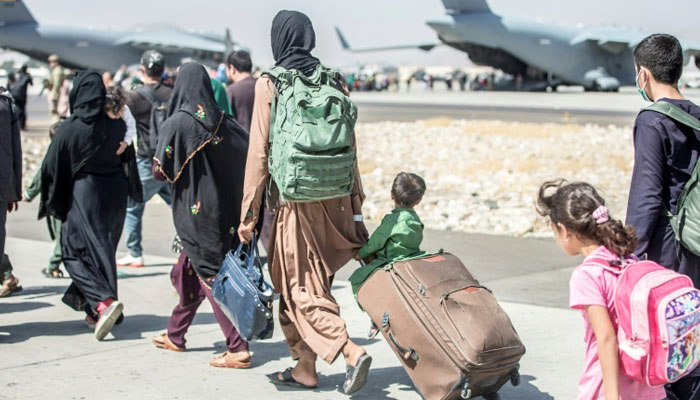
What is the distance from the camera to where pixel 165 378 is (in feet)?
16.9

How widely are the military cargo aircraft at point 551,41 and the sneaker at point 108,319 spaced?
167ft

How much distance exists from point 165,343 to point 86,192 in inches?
47.0

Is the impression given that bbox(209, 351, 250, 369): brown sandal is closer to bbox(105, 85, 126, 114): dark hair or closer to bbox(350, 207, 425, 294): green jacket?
bbox(350, 207, 425, 294): green jacket

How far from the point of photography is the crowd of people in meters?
3.31

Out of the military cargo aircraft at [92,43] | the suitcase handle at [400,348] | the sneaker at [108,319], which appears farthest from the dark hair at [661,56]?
the military cargo aircraft at [92,43]

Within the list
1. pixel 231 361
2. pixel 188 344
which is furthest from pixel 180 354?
pixel 231 361

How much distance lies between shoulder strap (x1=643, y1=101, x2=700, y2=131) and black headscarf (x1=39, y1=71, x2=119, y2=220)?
145 inches

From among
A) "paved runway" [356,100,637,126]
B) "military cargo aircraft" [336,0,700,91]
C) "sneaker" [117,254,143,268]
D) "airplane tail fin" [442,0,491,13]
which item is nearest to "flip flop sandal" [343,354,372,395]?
"sneaker" [117,254,143,268]

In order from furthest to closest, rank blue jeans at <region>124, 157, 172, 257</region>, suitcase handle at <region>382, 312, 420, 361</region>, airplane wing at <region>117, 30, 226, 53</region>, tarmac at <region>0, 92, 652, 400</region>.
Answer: airplane wing at <region>117, 30, 226, 53</region>
blue jeans at <region>124, 157, 172, 257</region>
tarmac at <region>0, 92, 652, 400</region>
suitcase handle at <region>382, 312, 420, 361</region>

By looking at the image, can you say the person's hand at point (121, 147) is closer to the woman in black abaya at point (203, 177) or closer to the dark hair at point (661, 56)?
the woman in black abaya at point (203, 177)

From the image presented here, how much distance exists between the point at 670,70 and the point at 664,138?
0.33 meters

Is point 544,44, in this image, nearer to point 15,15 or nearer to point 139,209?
point 15,15

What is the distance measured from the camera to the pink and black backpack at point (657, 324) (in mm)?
2977

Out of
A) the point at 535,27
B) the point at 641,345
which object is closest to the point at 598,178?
the point at 641,345
